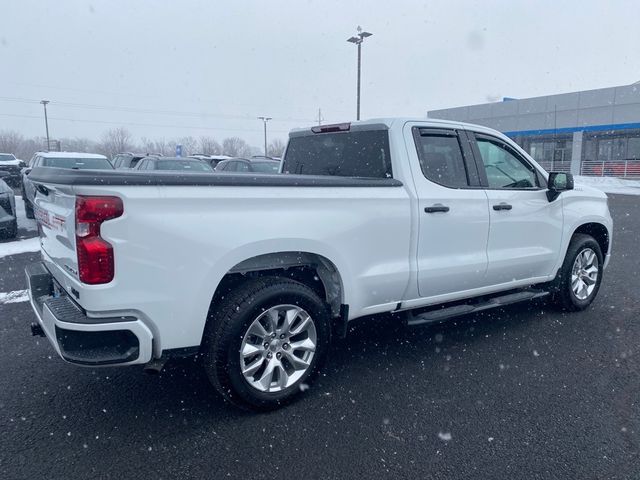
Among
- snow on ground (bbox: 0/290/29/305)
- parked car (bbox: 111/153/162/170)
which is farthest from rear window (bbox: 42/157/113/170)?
snow on ground (bbox: 0/290/29/305)

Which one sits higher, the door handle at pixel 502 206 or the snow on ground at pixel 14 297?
the door handle at pixel 502 206

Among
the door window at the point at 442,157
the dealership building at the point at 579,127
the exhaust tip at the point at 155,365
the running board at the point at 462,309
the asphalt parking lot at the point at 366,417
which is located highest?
the dealership building at the point at 579,127

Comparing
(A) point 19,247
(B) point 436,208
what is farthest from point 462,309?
(A) point 19,247

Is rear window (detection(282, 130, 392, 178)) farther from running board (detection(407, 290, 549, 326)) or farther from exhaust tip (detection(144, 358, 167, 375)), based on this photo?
exhaust tip (detection(144, 358, 167, 375))

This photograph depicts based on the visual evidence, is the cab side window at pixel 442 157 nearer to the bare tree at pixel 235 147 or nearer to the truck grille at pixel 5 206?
the truck grille at pixel 5 206

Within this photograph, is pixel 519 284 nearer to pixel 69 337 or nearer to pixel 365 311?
pixel 365 311

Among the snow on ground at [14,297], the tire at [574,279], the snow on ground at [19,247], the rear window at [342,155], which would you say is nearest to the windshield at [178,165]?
the snow on ground at [19,247]

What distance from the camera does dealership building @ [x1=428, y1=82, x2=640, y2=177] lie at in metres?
36.3

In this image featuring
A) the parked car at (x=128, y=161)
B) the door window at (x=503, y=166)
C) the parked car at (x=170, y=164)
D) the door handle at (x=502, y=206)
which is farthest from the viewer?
the parked car at (x=128, y=161)

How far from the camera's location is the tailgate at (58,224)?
9.07 ft

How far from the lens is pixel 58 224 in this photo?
3059 millimetres

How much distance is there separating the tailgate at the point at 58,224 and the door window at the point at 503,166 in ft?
11.2

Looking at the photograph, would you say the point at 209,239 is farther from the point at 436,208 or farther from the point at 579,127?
the point at 579,127

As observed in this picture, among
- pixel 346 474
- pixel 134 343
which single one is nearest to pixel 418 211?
pixel 346 474
